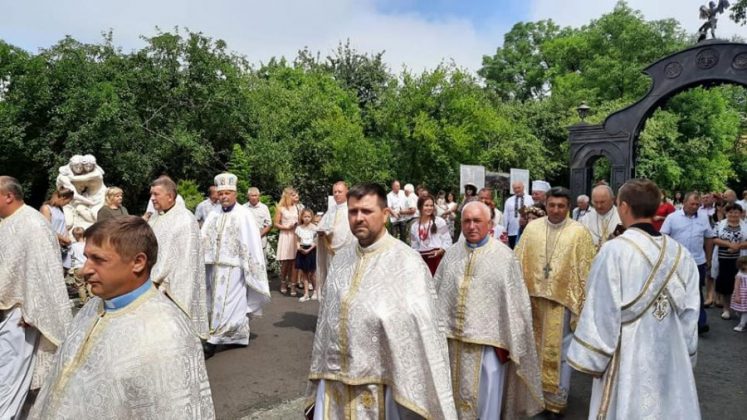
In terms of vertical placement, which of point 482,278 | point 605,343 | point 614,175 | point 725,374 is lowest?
point 725,374

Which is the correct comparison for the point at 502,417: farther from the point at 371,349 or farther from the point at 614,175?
the point at 614,175

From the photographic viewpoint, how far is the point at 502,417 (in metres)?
4.58

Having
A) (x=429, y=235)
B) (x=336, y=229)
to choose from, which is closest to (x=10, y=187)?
(x=336, y=229)

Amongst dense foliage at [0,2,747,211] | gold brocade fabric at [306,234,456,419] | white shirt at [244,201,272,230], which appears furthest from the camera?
dense foliage at [0,2,747,211]

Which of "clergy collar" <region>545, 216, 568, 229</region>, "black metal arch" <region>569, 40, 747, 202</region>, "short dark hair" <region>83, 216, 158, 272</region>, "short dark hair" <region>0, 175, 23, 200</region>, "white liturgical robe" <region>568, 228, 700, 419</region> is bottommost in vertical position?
"white liturgical robe" <region>568, 228, 700, 419</region>

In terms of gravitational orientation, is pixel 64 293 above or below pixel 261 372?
above

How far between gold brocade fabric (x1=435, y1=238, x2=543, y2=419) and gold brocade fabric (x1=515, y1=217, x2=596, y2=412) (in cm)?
92

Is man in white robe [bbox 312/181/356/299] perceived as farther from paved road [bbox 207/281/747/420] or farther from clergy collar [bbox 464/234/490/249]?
clergy collar [bbox 464/234/490/249]

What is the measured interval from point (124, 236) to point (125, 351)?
443 mm

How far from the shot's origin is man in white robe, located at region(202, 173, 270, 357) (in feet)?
23.2

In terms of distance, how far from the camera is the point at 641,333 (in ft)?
11.4

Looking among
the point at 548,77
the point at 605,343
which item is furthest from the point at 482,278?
the point at 548,77

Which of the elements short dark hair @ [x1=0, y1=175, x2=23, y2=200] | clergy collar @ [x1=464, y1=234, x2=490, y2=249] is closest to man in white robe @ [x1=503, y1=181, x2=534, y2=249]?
clergy collar @ [x1=464, y1=234, x2=490, y2=249]

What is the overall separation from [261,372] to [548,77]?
131ft
